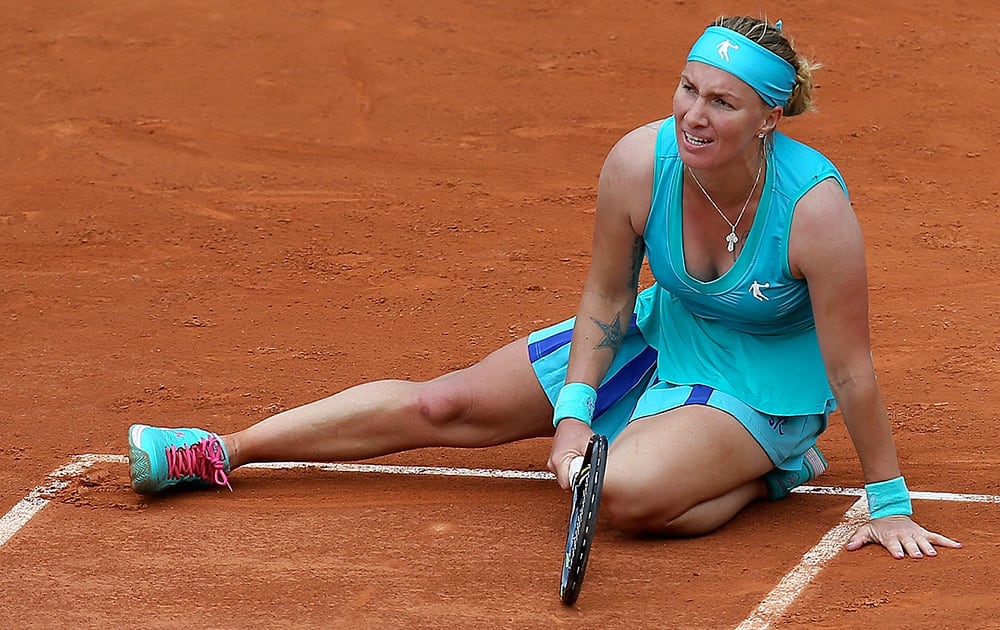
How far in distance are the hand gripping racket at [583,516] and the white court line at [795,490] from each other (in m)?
0.41

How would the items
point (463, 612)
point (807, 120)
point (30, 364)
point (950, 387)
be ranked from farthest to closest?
point (807, 120) < point (30, 364) < point (950, 387) < point (463, 612)

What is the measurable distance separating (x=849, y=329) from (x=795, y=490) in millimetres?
767

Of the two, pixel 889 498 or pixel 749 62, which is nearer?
pixel 749 62

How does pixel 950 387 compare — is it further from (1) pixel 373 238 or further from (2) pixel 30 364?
(2) pixel 30 364

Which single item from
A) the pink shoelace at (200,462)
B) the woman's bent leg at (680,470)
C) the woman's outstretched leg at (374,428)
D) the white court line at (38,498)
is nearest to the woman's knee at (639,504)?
the woman's bent leg at (680,470)

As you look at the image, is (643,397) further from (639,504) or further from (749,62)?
(749,62)

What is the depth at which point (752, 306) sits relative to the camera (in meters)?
4.02

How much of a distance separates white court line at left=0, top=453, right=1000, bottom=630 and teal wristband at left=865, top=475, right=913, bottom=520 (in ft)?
0.47

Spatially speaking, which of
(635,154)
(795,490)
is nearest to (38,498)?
(635,154)

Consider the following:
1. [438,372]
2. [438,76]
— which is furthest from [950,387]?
[438,76]

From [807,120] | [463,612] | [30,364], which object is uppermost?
[807,120]

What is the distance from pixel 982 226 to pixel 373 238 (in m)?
2.68

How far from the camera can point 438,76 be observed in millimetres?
8375

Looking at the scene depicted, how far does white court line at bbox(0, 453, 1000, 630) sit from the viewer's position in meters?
3.76
